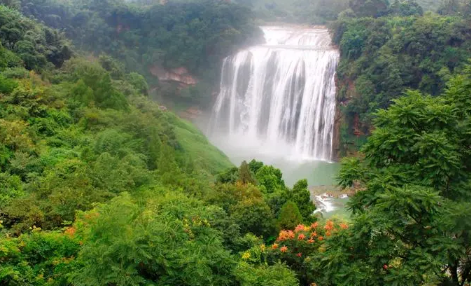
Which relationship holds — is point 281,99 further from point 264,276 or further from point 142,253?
point 142,253

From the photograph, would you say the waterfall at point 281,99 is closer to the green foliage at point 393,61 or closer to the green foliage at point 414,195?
the green foliage at point 393,61

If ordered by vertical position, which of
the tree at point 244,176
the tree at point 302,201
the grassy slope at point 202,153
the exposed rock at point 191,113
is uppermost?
the tree at point 244,176

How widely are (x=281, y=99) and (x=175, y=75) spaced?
13631mm

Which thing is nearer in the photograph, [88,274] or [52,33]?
[88,274]

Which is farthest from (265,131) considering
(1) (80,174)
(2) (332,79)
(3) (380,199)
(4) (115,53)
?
(3) (380,199)

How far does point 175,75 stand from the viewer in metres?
46.5

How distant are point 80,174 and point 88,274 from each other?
5084mm

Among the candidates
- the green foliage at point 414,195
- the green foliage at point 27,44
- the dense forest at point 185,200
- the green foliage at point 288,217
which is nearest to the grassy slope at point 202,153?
the dense forest at point 185,200

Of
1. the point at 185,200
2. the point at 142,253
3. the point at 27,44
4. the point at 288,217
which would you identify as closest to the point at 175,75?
the point at 27,44

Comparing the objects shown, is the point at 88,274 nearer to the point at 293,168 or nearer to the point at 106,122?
the point at 106,122

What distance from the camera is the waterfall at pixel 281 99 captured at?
35.2 meters

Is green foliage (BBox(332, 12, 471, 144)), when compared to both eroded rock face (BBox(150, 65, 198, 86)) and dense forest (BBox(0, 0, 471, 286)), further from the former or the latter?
eroded rock face (BBox(150, 65, 198, 86))

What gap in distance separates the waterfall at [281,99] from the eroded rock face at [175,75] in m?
3.73

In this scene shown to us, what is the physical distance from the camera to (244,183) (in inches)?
648
